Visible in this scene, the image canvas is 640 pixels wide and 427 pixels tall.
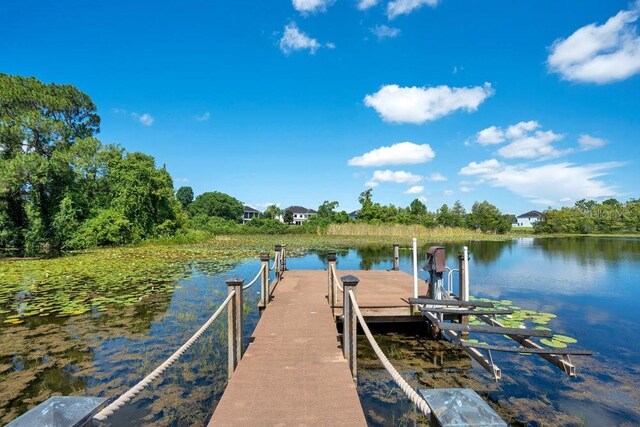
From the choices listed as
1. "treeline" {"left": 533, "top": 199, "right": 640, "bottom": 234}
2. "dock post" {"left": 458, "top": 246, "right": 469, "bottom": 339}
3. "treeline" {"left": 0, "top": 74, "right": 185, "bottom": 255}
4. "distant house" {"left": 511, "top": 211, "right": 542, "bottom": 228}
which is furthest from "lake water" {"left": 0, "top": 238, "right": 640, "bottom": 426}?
"distant house" {"left": 511, "top": 211, "right": 542, "bottom": 228}

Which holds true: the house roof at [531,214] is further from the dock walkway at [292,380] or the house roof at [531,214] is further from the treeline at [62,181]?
the dock walkway at [292,380]

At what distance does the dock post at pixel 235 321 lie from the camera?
4.56m

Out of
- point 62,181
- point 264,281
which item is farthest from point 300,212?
point 264,281

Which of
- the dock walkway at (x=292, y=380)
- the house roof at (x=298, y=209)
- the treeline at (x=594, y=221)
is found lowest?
the dock walkway at (x=292, y=380)

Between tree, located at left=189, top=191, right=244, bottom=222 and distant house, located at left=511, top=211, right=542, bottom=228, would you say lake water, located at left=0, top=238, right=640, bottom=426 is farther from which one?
distant house, located at left=511, top=211, right=542, bottom=228

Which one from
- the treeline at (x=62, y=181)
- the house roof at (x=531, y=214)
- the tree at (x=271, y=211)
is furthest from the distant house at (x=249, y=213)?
the house roof at (x=531, y=214)

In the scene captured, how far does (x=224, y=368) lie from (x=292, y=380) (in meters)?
2.10

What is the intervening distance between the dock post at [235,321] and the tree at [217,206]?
77445 millimetres

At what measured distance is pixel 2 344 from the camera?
666 cm

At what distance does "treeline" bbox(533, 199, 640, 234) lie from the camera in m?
59.4

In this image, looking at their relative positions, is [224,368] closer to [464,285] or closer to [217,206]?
[464,285]

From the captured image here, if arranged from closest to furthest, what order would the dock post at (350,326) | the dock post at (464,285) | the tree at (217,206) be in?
the dock post at (350,326) → the dock post at (464,285) → the tree at (217,206)

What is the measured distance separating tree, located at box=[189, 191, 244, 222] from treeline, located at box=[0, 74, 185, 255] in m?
48.6

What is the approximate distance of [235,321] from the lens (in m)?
4.80
